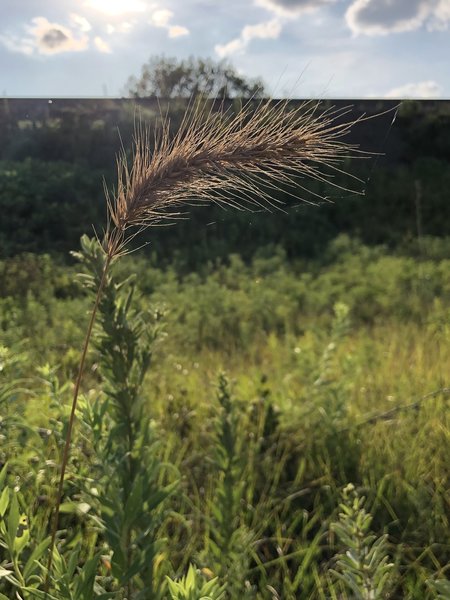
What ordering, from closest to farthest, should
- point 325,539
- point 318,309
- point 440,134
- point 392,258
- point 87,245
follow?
1. point 87,245
2. point 325,539
3. point 318,309
4. point 392,258
5. point 440,134

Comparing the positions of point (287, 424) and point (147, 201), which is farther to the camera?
point (287, 424)

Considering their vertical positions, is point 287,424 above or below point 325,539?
above

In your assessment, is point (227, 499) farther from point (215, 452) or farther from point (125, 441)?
point (125, 441)

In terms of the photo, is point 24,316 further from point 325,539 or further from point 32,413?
point 325,539

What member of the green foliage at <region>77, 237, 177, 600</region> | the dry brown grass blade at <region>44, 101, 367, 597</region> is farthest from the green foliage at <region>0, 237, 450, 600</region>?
the dry brown grass blade at <region>44, 101, 367, 597</region>

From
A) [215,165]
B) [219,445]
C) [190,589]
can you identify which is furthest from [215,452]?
[215,165]

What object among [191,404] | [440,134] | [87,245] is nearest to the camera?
[87,245]

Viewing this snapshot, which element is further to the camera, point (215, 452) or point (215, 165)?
point (215, 452)

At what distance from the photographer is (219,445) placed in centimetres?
153

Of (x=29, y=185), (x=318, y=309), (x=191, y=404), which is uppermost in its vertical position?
(x=29, y=185)

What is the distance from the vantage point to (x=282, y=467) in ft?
7.58

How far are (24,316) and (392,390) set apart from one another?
9.27 ft

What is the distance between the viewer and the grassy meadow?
3.51 ft

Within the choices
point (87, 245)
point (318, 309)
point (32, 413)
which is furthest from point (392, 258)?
point (87, 245)
